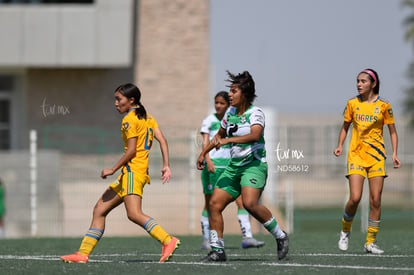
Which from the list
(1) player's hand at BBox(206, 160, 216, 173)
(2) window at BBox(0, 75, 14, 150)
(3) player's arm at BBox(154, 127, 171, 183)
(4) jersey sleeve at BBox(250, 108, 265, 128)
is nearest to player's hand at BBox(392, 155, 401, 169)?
(4) jersey sleeve at BBox(250, 108, 265, 128)

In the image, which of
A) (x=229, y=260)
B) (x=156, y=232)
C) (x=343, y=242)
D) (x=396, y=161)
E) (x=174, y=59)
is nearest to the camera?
(x=156, y=232)

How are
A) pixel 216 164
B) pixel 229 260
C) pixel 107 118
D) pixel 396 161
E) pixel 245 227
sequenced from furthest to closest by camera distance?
1. pixel 107 118
2. pixel 245 227
3. pixel 216 164
4. pixel 396 161
5. pixel 229 260

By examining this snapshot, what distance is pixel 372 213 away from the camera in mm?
11773

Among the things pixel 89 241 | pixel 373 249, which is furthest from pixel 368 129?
pixel 89 241

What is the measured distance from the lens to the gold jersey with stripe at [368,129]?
11664mm

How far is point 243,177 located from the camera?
10.5 m

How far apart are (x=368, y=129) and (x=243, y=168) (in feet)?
6.08

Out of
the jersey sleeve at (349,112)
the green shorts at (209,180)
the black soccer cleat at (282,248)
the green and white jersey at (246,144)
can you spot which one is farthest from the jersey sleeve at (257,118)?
the green shorts at (209,180)

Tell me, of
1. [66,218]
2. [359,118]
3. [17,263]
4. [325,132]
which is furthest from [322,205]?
[17,263]

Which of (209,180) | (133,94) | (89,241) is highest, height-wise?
(133,94)

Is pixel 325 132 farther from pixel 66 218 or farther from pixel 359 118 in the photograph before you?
pixel 359 118

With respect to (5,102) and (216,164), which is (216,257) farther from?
(5,102)

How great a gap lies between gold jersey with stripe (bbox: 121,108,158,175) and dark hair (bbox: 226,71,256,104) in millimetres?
954

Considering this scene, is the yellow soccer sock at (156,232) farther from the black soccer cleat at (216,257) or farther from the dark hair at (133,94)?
the dark hair at (133,94)
